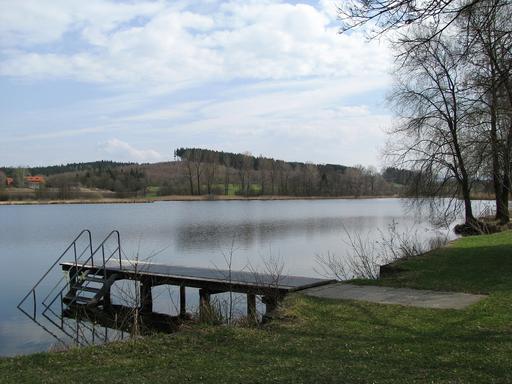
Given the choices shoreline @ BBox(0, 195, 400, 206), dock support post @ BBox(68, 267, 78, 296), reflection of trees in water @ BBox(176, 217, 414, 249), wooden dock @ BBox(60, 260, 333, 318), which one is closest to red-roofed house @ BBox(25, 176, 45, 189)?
shoreline @ BBox(0, 195, 400, 206)

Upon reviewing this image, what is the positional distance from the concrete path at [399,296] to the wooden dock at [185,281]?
76cm

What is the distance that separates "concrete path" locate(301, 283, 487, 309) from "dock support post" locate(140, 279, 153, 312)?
5834 mm

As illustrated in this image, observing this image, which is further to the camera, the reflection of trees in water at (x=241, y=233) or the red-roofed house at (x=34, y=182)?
the red-roofed house at (x=34, y=182)

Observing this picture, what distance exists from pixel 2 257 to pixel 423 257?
18419 mm

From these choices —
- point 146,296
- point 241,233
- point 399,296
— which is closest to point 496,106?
point 399,296

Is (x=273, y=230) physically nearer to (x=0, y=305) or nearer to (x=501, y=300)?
(x=0, y=305)

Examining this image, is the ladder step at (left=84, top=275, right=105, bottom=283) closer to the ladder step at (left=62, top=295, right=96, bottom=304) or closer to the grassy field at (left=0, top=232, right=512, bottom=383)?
the ladder step at (left=62, top=295, right=96, bottom=304)

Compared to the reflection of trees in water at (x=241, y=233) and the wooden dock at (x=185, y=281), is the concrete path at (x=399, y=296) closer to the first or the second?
the wooden dock at (x=185, y=281)

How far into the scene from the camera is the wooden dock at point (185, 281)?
35.8ft

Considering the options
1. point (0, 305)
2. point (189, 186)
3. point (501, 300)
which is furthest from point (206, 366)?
point (189, 186)

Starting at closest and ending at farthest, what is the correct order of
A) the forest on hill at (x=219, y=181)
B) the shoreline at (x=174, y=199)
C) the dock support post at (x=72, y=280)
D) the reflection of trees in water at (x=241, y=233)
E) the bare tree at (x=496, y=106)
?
the bare tree at (x=496, y=106) → the dock support post at (x=72, y=280) → the reflection of trees in water at (x=241, y=233) → the shoreline at (x=174, y=199) → the forest on hill at (x=219, y=181)

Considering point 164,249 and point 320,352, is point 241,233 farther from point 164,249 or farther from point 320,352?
point 320,352

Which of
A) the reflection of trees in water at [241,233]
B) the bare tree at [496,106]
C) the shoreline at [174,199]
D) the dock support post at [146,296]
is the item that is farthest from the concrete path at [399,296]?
the shoreline at [174,199]

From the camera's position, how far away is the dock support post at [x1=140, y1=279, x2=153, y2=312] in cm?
1457
